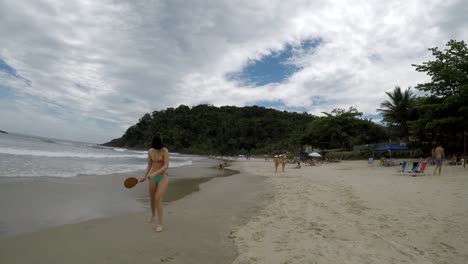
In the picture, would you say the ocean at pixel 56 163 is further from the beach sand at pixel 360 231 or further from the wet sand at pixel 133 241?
the beach sand at pixel 360 231

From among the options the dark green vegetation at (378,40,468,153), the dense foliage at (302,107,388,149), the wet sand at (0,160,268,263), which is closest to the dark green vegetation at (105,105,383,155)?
the dense foliage at (302,107,388,149)

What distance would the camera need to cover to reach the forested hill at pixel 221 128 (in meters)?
92.3

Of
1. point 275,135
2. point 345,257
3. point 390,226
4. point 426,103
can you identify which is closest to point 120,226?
point 345,257

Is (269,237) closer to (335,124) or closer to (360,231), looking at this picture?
(360,231)

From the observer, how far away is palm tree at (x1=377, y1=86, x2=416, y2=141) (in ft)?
100

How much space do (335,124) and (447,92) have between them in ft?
80.5

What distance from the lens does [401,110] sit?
30.8 meters

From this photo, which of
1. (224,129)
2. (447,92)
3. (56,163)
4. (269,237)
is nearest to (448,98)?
(447,92)

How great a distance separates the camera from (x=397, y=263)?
3414mm

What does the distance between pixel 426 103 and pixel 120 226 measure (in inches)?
912

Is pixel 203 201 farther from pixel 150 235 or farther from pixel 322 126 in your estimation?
pixel 322 126

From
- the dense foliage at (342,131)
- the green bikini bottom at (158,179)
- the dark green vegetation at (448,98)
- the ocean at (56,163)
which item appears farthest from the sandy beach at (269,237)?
the dense foliage at (342,131)

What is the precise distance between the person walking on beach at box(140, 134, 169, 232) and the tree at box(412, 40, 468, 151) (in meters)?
20.1

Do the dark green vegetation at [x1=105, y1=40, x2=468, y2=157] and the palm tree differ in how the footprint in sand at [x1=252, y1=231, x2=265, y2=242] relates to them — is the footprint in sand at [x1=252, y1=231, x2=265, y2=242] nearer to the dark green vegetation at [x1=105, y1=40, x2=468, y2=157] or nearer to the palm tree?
the dark green vegetation at [x1=105, y1=40, x2=468, y2=157]
